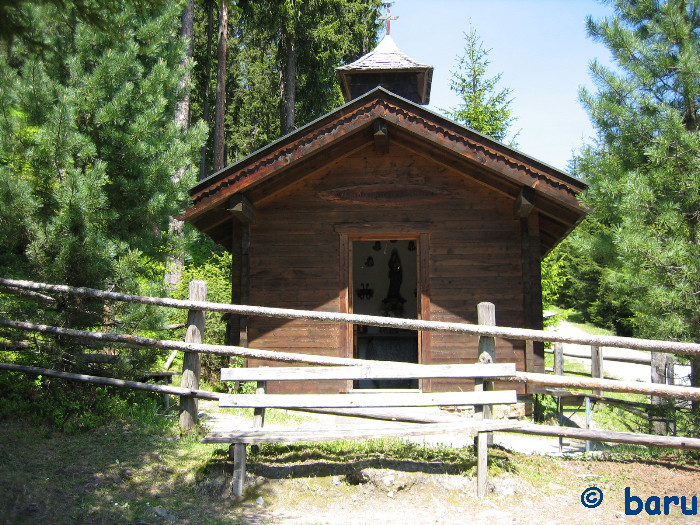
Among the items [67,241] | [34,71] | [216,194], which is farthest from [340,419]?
[34,71]

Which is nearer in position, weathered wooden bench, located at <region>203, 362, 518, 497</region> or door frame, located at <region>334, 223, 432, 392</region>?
weathered wooden bench, located at <region>203, 362, 518, 497</region>

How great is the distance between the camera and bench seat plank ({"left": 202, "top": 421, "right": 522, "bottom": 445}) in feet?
18.8

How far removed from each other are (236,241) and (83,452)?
5.17 metres

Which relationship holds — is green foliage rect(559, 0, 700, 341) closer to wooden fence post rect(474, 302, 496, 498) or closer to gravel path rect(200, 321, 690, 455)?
gravel path rect(200, 321, 690, 455)

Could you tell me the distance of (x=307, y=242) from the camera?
35.4 ft

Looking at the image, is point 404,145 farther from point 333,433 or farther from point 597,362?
point 333,433

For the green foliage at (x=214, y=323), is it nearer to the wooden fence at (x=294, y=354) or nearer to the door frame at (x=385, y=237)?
the door frame at (x=385, y=237)

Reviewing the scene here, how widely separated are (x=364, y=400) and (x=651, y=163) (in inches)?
206

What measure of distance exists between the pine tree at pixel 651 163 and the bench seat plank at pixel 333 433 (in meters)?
3.33

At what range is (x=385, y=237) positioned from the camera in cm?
1078

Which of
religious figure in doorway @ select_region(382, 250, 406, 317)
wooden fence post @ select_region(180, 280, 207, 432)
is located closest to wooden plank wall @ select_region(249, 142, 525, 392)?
wooden fence post @ select_region(180, 280, 207, 432)

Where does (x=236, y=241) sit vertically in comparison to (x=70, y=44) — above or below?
below

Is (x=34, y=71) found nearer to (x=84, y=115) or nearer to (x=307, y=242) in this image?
(x=84, y=115)

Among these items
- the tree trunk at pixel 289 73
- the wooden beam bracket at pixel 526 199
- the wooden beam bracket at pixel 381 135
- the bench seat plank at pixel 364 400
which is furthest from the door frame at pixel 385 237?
the tree trunk at pixel 289 73
